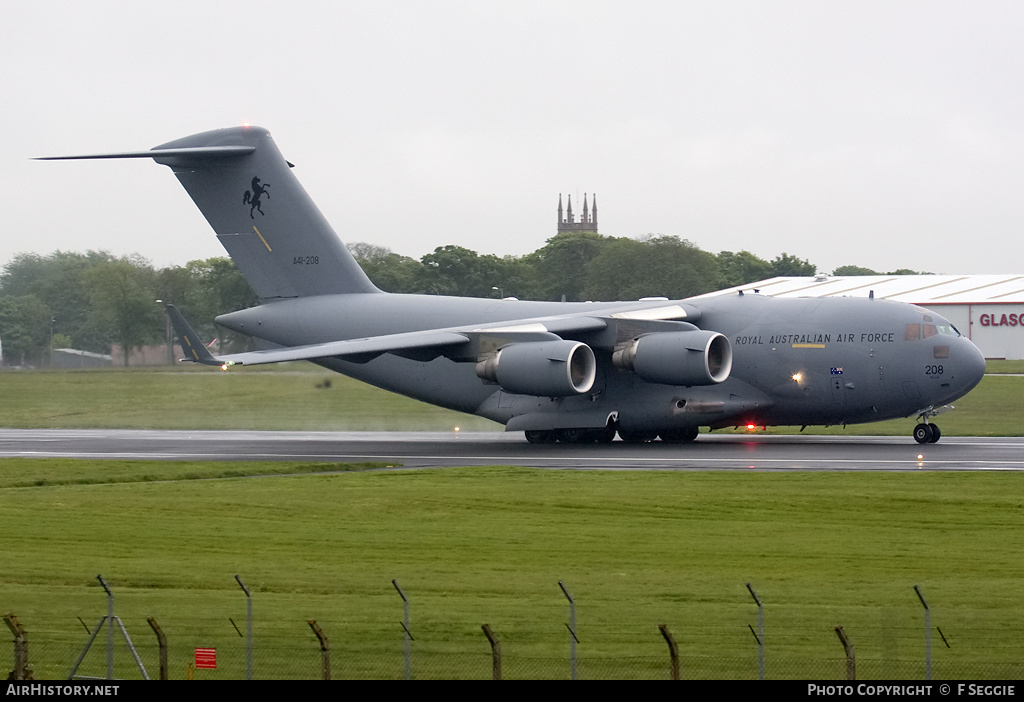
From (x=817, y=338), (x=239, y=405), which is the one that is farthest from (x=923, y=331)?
(x=239, y=405)

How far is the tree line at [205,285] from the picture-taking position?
48062mm

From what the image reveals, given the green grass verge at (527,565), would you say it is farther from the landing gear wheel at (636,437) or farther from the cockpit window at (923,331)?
the landing gear wheel at (636,437)

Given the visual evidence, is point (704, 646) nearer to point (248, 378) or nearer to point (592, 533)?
point (592, 533)

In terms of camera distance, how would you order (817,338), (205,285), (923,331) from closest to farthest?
(923,331) < (817,338) < (205,285)

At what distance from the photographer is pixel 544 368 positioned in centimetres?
3027

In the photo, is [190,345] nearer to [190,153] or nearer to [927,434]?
[190,153]

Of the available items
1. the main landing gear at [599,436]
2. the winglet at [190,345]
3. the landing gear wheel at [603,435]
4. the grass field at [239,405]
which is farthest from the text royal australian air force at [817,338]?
the winglet at [190,345]

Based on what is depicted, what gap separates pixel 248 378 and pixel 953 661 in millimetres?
31754

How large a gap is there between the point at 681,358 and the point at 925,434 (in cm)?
606

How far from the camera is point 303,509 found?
2173cm

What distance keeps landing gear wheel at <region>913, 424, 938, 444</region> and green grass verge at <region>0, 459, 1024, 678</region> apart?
722 cm

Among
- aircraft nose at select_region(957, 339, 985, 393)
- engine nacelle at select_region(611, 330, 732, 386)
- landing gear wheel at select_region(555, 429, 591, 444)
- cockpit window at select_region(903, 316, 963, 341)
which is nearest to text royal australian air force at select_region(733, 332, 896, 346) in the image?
cockpit window at select_region(903, 316, 963, 341)

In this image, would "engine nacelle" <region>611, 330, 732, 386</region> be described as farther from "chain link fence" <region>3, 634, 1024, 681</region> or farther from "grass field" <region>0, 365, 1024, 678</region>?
"chain link fence" <region>3, 634, 1024, 681</region>

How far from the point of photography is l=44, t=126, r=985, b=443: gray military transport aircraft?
→ 3048 centimetres
